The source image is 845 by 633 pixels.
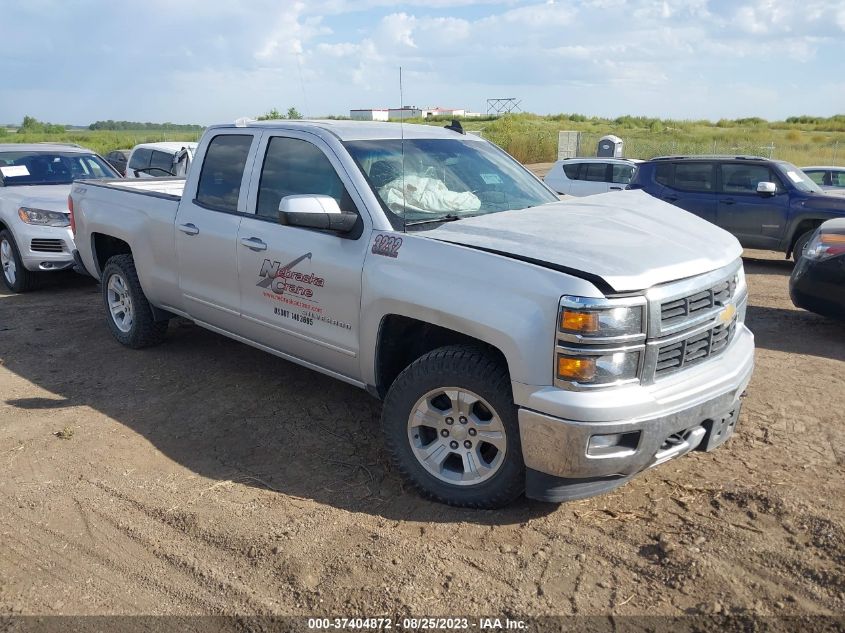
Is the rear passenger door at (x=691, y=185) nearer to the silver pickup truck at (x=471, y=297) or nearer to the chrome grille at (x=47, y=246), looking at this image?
the silver pickup truck at (x=471, y=297)

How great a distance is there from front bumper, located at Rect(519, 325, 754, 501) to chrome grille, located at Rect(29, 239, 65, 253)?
7165mm

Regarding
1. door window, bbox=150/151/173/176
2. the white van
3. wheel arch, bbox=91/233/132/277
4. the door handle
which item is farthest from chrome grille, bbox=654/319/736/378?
door window, bbox=150/151/173/176

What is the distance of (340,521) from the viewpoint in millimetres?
3789

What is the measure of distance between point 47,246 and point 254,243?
16.8 feet

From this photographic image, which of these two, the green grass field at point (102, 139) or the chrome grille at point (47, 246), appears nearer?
the chrome grille at point (47, 246)

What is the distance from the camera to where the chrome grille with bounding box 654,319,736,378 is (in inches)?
136

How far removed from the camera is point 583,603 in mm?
3105

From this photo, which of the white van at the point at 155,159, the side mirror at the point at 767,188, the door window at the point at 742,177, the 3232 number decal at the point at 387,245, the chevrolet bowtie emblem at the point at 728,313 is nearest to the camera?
the chevrolet bowtie emblem at the point at 728,313

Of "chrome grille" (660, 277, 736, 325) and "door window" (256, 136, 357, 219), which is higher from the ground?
"door window" (256, 136, 357, 219)

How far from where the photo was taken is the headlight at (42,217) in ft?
28.6

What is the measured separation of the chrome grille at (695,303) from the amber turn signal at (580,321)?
1.21ft

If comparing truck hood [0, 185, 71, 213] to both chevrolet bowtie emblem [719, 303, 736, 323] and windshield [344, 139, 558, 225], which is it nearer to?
windshield [344, 139, 558, 225]

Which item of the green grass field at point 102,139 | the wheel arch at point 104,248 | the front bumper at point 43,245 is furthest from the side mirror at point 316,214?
the green grass field at point 102,139

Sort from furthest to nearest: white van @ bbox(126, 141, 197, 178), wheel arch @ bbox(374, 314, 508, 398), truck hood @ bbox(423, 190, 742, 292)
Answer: white van @ bbox(126, 141, 197, 178) < wheel arch @ bbox(374, 314, 508, 398) < truck hood @ bbox(423, 190, 742, 292)
